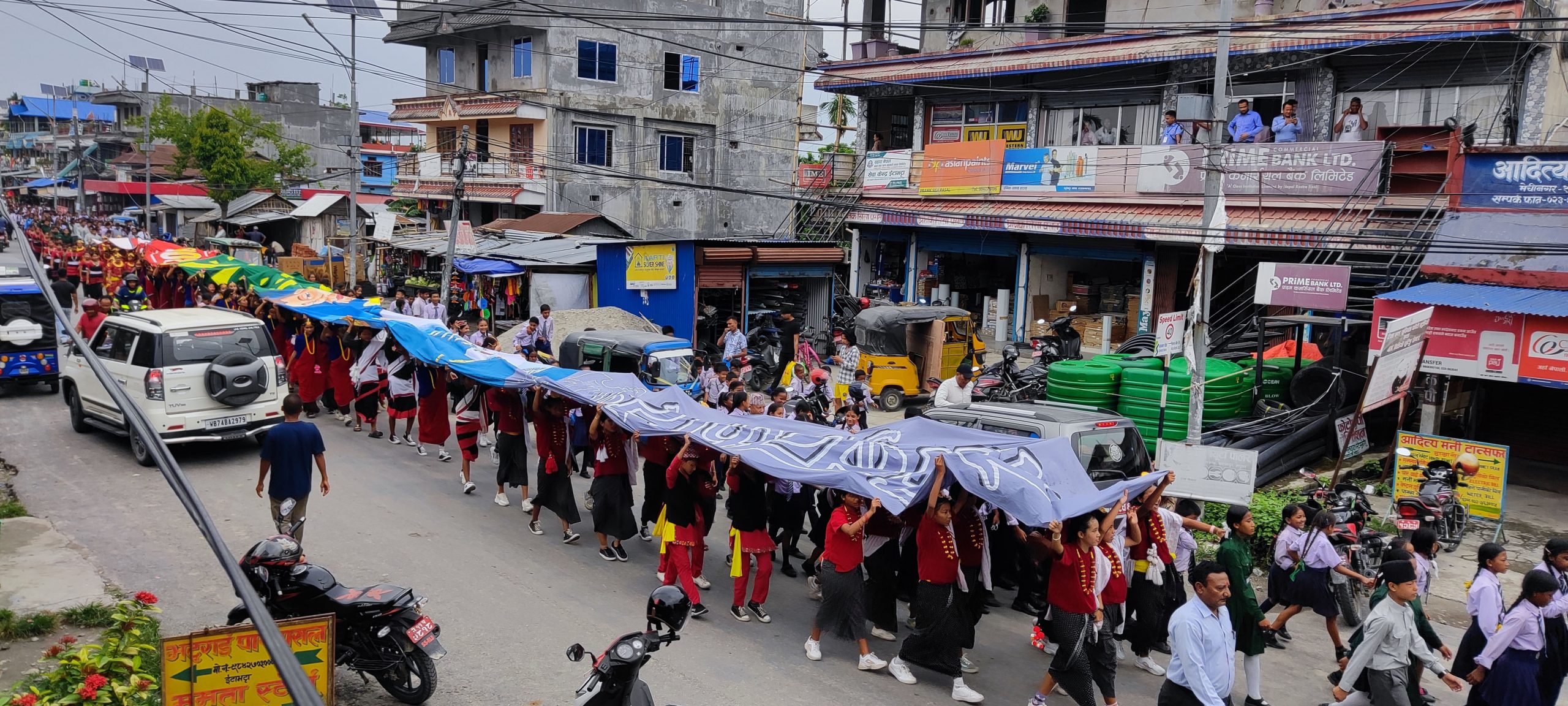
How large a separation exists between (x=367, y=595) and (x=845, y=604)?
3536 millimetres

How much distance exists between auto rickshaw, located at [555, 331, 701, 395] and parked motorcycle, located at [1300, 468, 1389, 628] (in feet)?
27.8

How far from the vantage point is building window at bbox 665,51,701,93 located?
1583 inches

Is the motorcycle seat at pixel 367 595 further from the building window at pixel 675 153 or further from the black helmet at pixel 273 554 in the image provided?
the building window at pixel 675 153

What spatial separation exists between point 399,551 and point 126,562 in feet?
8.04

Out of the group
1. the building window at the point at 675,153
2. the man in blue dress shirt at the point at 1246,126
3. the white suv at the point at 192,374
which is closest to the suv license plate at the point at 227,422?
the white suv at the point at 192,374

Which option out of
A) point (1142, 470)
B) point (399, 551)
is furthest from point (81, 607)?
point (1142, 470)

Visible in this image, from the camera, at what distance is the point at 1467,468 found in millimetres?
12273

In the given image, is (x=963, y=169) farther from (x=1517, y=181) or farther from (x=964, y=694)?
(x=964, y=694)

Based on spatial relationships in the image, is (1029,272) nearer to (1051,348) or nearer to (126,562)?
(1051,348)

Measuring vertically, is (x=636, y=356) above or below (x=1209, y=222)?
below

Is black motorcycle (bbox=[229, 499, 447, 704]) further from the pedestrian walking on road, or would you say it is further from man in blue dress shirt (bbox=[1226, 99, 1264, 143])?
man in blue dress shirt (bbox=[1226, 99, 1264, 143])

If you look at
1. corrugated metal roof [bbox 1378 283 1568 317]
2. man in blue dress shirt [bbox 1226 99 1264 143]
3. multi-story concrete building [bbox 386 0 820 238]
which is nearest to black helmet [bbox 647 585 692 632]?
corrugated metal roof [bbox 1378 283 1568 317]

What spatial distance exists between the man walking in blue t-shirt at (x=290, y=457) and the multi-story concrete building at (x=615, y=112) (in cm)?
2572

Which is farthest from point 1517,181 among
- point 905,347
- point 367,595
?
point 367,595
